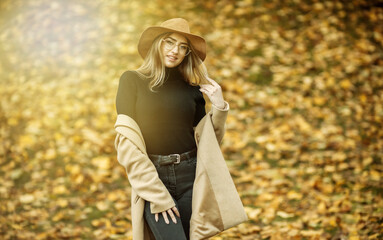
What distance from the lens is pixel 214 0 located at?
28.9 ft

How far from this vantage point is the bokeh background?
181 inches

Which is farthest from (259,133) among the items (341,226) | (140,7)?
(140,7)

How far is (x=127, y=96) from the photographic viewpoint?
7.62 feet

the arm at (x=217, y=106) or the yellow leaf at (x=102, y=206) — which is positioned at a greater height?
the arm at (x=217, y=106)

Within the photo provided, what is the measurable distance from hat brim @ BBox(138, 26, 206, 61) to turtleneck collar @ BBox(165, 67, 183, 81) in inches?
7.3

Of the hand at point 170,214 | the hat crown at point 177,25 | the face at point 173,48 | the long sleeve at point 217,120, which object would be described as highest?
the hat crown at point 177,25

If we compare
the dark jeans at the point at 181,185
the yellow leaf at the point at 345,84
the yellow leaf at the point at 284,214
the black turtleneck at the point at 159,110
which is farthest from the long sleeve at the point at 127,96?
the yellow leaf at the point at 345,84

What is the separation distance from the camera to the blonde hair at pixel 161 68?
242cm

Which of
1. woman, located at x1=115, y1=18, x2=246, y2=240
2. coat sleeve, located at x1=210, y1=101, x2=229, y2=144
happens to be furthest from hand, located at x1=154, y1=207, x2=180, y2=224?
coat sleeve, located at x1=210, y1=101, x2=229, y2=144

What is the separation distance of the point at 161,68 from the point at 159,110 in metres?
0.30

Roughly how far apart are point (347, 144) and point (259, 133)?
4.32 ft

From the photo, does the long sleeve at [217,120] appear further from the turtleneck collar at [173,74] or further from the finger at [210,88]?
the turtleneck collar at [173,74]

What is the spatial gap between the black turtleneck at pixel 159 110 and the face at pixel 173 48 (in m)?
0.09

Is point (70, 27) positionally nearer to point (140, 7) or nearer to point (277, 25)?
point (140, 7)
